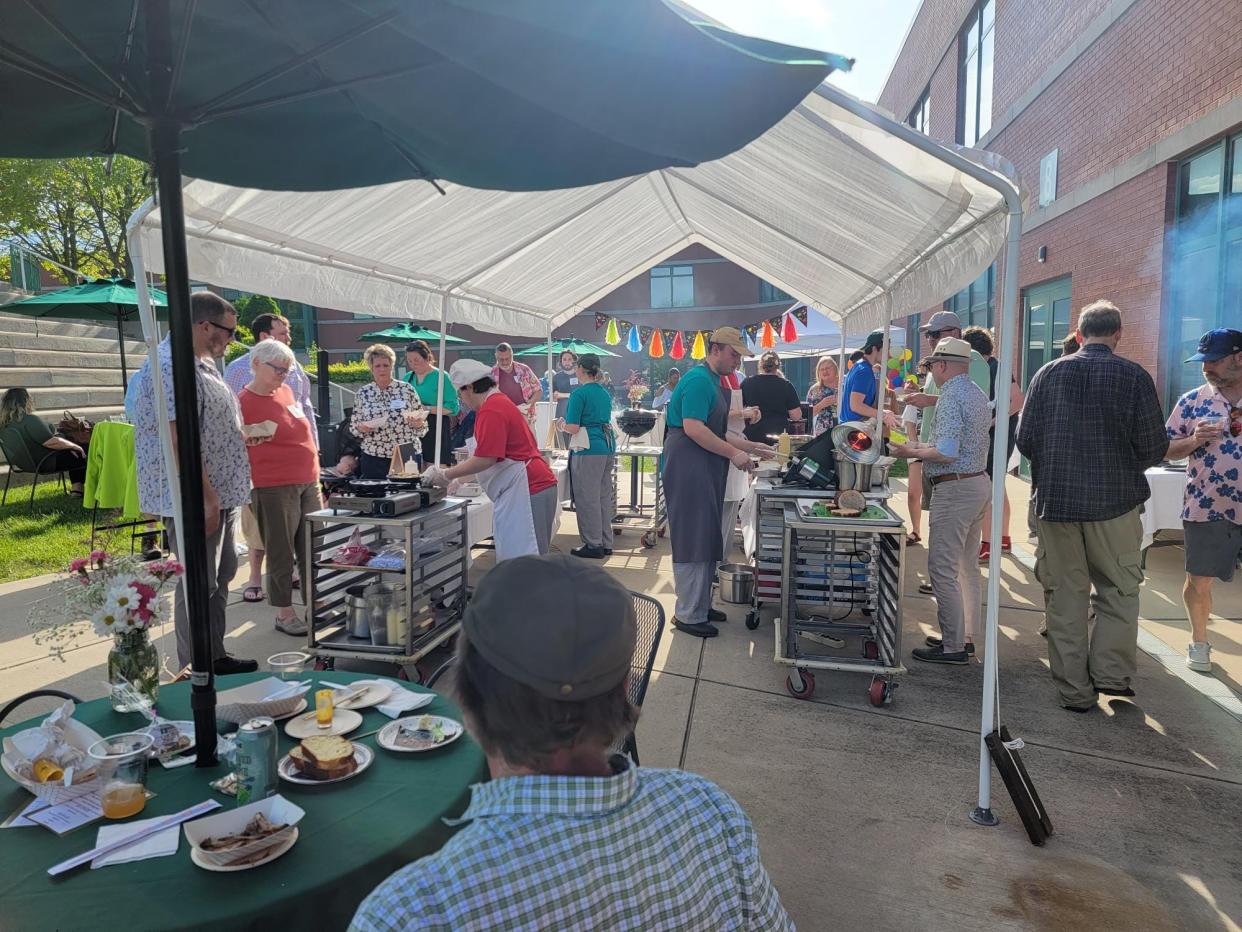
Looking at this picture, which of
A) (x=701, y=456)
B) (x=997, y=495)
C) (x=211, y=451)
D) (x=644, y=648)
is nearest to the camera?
(x=644, y=648)

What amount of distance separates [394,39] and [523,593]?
183 cm

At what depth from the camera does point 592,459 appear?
24.4 feet

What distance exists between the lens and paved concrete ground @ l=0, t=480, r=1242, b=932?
8.59 ft

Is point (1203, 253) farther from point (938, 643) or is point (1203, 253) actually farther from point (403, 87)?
point (403, 87)

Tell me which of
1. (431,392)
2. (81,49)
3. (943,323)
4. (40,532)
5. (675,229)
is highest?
(675,229)

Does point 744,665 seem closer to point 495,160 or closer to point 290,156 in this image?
point 495,160

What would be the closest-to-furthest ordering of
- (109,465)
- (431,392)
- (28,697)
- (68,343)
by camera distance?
(28,697)
(109,465)
(431,392)
(68,343)

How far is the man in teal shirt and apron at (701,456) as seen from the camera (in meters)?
4.91

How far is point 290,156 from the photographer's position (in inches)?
118

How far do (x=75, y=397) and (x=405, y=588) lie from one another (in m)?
11.8

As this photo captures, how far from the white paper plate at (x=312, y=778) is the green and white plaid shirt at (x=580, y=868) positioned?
1.02 m

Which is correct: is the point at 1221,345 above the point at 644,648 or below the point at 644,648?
above

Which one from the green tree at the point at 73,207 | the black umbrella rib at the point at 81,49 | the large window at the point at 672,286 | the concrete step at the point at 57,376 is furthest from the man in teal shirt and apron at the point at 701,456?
the large window at the point at 672,286

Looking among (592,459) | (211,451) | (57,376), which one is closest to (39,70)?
(211,451)
